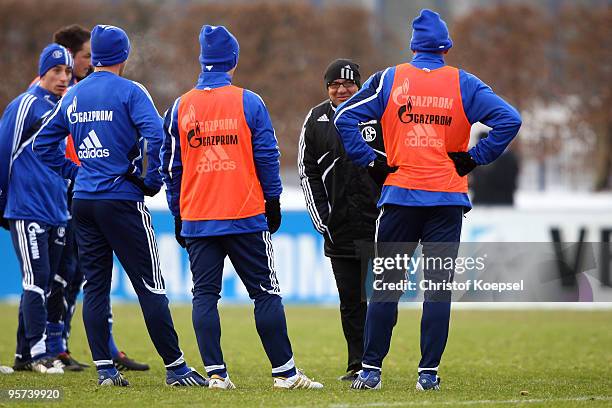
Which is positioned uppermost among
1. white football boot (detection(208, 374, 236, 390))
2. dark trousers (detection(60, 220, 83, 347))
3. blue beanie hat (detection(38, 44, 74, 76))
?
blue beanie hat (detection(38, 44, 74, 76))

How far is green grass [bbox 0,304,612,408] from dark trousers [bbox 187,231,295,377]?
0.30 metres

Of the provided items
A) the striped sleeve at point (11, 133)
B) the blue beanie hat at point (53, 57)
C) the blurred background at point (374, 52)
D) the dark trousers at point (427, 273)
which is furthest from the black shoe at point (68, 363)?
the blurred background at point (374, 52)

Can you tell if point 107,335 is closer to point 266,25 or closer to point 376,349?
point 376,349

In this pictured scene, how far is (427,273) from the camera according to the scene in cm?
871

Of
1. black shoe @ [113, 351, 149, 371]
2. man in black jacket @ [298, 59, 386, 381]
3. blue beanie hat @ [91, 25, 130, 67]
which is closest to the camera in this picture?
blue beanie hat @ [91, 25, 130, 67]

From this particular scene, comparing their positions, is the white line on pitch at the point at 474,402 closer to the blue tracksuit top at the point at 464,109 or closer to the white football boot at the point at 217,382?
the white football boot at the point at 217,382

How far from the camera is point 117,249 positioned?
9078 mm

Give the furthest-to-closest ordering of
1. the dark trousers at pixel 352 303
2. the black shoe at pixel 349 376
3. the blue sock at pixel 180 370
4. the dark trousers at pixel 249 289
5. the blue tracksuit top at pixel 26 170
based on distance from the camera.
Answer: the blue tracksuit top at pixel 26 170, the dark trousers at pixel 352 303, the black shoe at pixel 349 376, the blue sock at pixel 180 370, the dark trousers at pixel 249 289

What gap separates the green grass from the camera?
8.42m

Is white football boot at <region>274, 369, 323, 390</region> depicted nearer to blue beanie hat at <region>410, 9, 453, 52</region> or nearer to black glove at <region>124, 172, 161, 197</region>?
black glove at <region>124, 172, 161, 197</region>

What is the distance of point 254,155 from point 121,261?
49.7 inches

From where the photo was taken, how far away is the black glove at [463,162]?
8.70 meters

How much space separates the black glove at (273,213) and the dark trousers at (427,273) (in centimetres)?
72

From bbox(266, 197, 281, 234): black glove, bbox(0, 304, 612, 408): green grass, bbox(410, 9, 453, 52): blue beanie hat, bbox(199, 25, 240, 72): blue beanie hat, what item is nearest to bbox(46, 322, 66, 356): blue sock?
bbox(0, 304, 612, 408): green grass
